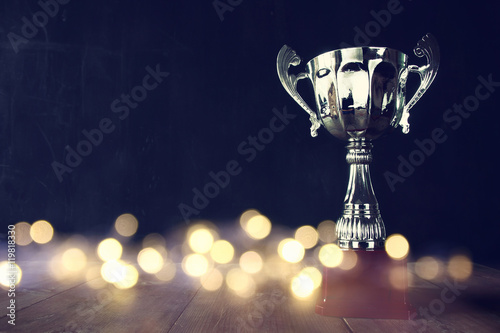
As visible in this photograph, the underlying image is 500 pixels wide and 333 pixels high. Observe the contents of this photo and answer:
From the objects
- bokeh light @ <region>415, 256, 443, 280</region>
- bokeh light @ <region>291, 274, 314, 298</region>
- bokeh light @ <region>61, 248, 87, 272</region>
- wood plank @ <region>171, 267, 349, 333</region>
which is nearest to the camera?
wood plank @ <region>171, 267, 349, 333</region>

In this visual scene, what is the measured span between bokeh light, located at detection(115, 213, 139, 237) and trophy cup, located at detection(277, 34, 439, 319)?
3.16 feet

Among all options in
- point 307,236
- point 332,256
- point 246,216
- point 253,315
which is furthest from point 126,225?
point 332,256

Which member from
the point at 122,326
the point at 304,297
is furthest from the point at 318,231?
the point at 122,326

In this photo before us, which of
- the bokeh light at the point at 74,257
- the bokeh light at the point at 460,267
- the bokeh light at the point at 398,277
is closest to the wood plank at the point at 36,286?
the bokeh light at the point at 74,257

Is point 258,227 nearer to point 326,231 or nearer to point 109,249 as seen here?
point 326,231

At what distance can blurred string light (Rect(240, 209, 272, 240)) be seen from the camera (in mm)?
1536

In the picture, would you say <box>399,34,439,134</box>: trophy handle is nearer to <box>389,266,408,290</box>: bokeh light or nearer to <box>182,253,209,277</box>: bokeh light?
<box>389,266,408,290</box>: bokeh light

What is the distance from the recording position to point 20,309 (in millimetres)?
883

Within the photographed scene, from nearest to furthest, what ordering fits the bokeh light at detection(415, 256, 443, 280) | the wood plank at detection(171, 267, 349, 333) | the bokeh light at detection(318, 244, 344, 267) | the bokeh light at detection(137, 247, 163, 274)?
1. the wood plank at detection(171, 267, 349, 333)
2. the bokeh light at detection(318, 244, 344, 267)
3. the bokeh light at detection(415, 256, 443, 280)
4. the bokeh light at detection(137, 247, 163, 274)

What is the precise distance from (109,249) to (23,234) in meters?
0.39

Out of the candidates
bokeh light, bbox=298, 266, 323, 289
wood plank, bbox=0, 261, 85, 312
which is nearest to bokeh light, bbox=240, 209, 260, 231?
bokeh light, bbox=298, 266, 323, 289

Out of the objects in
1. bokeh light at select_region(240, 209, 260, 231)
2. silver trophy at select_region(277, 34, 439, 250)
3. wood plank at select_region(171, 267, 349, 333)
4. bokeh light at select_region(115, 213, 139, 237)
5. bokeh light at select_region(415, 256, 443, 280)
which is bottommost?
wood plank at select_region(171, 267, 349, 333)

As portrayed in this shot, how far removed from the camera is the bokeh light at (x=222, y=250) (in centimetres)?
153

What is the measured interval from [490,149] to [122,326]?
158 cm
